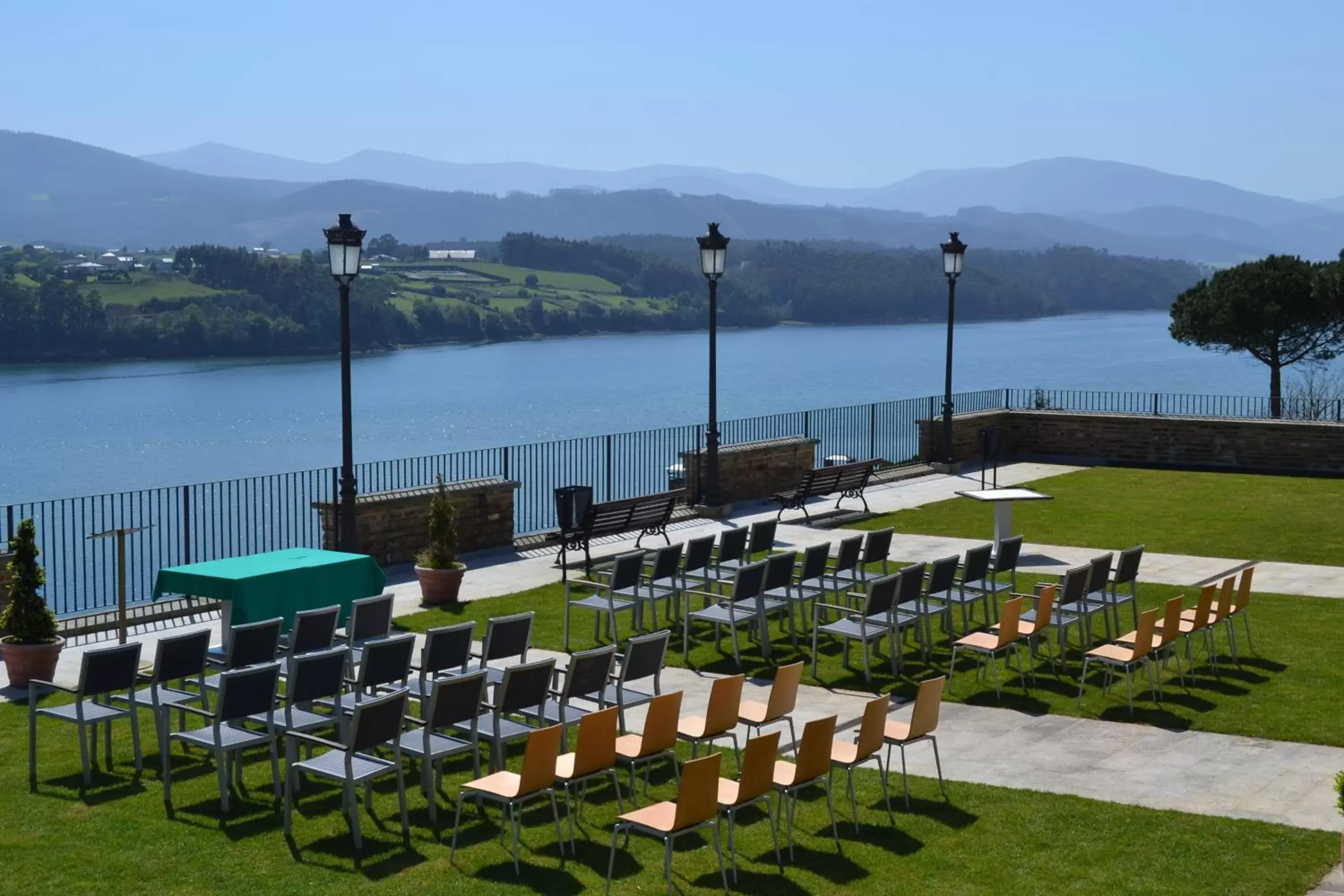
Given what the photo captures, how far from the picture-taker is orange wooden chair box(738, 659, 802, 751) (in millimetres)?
9258

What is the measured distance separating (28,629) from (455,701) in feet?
16.1

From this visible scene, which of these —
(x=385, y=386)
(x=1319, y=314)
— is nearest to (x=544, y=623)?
(x=1319, y=314)

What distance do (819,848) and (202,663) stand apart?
170 inches

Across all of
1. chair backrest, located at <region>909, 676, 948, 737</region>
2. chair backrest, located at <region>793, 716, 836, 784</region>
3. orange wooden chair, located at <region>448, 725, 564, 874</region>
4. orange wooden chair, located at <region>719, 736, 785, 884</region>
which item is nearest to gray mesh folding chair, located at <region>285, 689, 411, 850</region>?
orange wooden chair, located at <region>448, 725, 564, 874</region>

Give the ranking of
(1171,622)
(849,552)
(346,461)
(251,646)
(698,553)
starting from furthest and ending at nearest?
(346,461) < (849,552) < (698,553) < (1171,622) < (251,646)

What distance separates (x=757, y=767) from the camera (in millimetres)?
7590

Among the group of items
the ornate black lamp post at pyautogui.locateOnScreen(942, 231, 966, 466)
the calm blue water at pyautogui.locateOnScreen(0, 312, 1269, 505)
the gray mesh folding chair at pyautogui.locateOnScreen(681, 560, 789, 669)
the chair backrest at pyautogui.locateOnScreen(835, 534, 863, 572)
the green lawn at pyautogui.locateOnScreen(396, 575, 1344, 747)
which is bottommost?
the calm blue water at pyautogui.locateOnScreen(0, 312, 1269, 505)

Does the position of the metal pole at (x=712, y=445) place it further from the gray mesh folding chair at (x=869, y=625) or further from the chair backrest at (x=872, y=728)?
the chair backrest at (x=872, y=728)

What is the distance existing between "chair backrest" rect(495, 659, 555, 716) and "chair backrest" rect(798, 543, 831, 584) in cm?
466

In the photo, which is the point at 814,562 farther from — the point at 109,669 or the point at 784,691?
the point at 109,669

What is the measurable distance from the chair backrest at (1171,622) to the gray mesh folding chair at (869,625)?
6.79 feet

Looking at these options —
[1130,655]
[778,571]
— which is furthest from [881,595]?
[1130,655]

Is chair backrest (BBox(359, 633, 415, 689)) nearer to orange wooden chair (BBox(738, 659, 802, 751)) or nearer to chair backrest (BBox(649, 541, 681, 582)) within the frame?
orange wooden chair (BBox(738, 659, 802, 751))

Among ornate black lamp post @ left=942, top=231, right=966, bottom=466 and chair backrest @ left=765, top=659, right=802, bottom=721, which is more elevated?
ornate black lamp post @ left=942, top=231, right=966, bottom=466
